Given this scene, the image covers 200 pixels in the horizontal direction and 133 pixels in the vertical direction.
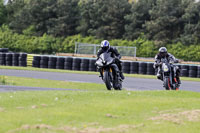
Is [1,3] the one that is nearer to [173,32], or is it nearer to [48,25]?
[48,25]

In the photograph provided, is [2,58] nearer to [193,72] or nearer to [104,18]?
[193,72]

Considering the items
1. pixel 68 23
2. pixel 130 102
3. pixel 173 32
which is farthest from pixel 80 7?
pixel 130 102

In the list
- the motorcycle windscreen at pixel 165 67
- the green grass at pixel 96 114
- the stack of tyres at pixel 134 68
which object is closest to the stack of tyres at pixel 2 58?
the stack of tyres at pixel 134 68

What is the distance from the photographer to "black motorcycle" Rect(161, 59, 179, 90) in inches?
631

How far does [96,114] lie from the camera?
8.55 m

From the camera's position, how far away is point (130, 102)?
992 centimetres

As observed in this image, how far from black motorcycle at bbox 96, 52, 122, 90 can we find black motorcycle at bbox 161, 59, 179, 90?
1726mm

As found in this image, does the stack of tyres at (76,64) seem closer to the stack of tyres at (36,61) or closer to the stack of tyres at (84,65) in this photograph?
the stack of tyres at (84,65)

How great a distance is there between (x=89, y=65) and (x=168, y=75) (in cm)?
1411

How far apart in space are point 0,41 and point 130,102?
54.7m

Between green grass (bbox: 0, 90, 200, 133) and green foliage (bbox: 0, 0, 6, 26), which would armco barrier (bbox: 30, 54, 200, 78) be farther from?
green foliage (bbox: 0, 0, 6, 26)

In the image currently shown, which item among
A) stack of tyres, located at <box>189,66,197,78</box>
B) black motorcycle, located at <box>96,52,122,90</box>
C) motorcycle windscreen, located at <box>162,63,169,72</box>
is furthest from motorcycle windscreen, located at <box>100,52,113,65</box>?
stack of tyres, located at <box>189,66,197,78</box>

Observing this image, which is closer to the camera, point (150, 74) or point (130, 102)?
point (130, 102)

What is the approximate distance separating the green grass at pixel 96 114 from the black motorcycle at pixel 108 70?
147 inches
